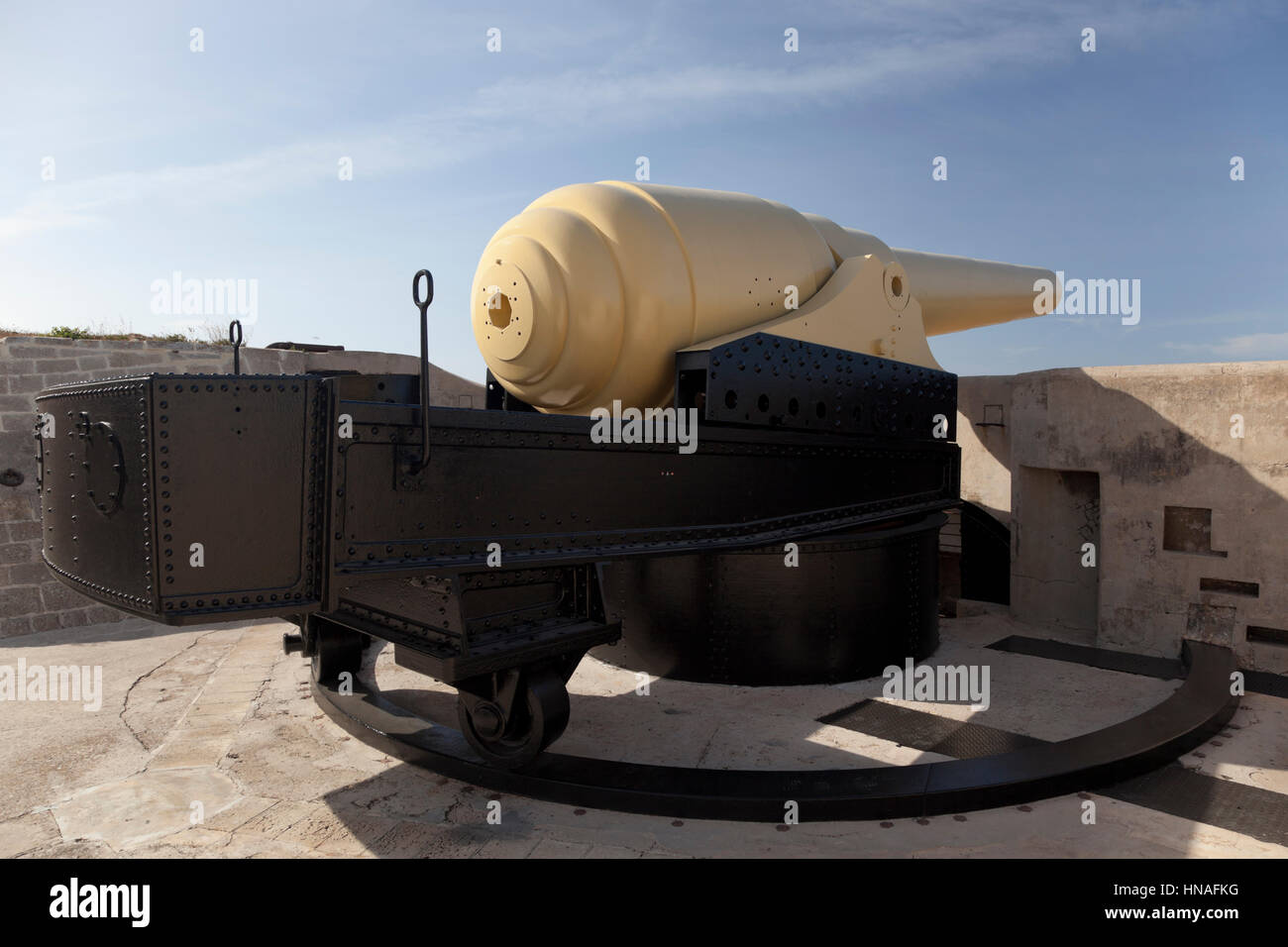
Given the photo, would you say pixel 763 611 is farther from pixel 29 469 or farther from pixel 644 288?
pixel 29 469

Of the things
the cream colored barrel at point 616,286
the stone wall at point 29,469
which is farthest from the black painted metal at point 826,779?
the stone wall at point 29,469

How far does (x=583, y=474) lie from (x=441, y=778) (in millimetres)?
1590

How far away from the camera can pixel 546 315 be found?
477 cm

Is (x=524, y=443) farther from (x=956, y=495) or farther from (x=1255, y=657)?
(x=1255, y=657)

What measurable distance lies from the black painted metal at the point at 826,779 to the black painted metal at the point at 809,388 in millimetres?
1903

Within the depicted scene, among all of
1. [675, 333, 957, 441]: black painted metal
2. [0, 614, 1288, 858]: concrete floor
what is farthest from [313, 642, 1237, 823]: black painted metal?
[675, 333, 957, 441]: black painted metal

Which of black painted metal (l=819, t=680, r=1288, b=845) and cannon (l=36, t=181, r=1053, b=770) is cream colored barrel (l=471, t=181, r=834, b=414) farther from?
black painted metal (l=819, t=680, r=1288, b=845)

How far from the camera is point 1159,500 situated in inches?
257

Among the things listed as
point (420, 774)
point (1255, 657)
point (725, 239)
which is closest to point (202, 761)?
point (420, 774)

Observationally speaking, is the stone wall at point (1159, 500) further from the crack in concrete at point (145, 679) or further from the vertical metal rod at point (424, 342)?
the crack in concrete at point (145, 679)

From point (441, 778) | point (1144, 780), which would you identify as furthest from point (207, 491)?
point (1144, 780)

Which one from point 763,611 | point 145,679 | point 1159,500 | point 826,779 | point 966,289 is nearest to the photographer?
point 826,779

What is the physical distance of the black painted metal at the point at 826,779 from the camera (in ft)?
12.3

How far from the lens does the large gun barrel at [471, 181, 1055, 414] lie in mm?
4785
